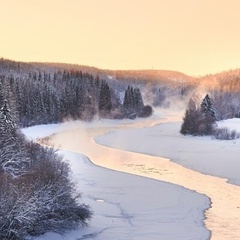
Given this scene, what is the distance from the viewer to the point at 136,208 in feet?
57.0

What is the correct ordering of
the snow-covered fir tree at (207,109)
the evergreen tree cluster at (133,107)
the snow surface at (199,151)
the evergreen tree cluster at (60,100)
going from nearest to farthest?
the snow surface at (199,151)
the snow-covered fir tree at (207,109)
the evergreen tree cluster at (60,100)
the evergreen tree cluster at (133,107)

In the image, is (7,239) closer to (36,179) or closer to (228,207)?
(36,179)

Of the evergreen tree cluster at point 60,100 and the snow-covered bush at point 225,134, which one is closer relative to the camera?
the snow-covered bush at point 225,134

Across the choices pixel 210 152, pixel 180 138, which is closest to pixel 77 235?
pixel 210 152

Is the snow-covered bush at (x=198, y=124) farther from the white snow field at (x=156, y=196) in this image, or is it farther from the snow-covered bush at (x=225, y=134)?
the white snow field at (x=156, y=196)

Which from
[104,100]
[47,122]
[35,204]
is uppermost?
[104,100]

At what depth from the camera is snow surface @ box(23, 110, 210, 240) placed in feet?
46.5

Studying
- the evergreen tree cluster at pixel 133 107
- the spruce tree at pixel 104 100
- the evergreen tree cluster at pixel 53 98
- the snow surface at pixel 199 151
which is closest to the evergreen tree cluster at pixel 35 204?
the snow surface at pixel 199 151

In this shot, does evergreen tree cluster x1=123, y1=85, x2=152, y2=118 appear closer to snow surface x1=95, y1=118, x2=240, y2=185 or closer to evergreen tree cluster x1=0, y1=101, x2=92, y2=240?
snow surface x1=95, y1=118, x2=240, y2=185

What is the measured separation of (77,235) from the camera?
13578 mm

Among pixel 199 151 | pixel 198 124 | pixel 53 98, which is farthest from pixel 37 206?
pixel 53 98

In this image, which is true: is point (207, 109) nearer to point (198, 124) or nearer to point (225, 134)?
point (198, 124)

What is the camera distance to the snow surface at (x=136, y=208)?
559 inches

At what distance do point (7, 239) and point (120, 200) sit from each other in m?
7.70
